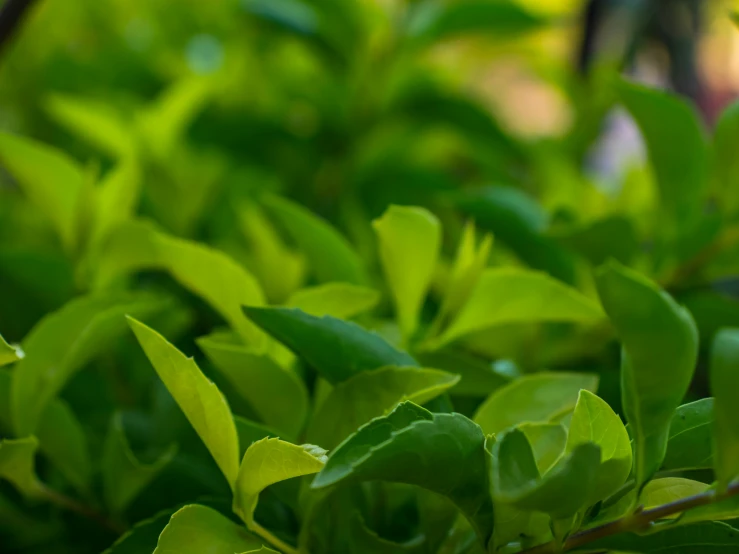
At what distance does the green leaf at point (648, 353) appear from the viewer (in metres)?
0.21

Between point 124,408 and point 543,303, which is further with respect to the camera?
point 124,408

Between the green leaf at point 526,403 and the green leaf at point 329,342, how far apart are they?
40mm

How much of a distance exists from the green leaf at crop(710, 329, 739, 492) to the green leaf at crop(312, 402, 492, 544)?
0.07 metres

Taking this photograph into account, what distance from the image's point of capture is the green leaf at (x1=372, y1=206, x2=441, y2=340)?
0.30 metres

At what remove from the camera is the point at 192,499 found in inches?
13.4

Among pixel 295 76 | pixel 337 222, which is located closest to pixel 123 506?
pixel 337 222

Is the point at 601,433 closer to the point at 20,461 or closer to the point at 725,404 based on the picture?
the point at 725,404

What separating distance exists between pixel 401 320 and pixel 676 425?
12 cm

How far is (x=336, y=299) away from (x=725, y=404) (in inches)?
5.9

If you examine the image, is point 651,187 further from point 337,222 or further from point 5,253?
point 5,253

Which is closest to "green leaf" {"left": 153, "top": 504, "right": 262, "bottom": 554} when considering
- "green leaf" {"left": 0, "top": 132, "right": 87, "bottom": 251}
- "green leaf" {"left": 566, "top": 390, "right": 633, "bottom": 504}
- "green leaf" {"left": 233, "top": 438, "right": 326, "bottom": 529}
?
"green leaf" {"left": 233, "top": 438, "right": 326, "bottom": 529}

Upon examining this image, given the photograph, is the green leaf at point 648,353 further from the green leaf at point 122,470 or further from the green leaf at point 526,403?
the green leaf at point 122,470

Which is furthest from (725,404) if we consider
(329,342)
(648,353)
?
(329,342)

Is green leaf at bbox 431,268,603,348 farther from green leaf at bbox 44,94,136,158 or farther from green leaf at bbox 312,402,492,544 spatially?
green leaf at bbox 44,94,136,158
